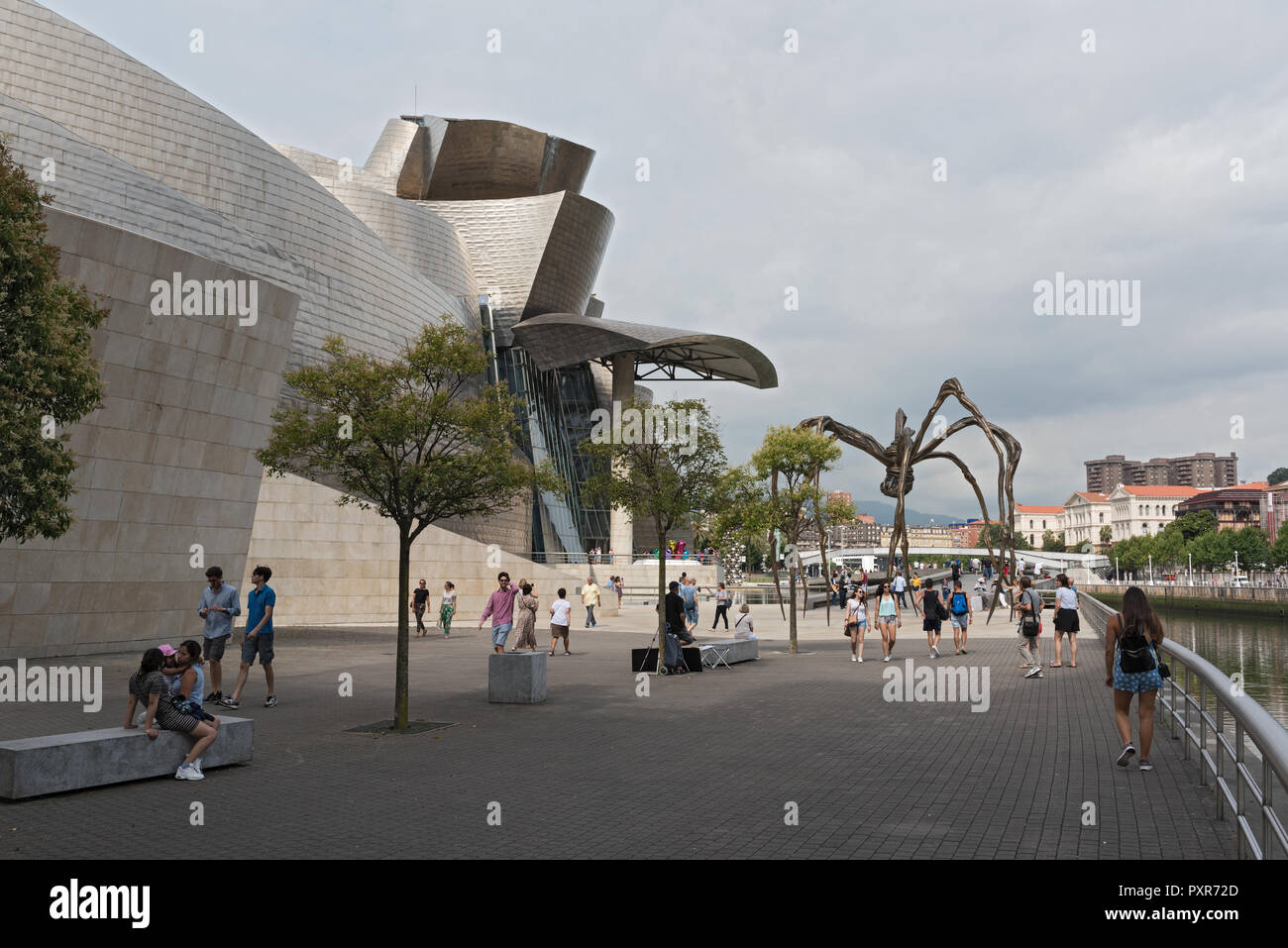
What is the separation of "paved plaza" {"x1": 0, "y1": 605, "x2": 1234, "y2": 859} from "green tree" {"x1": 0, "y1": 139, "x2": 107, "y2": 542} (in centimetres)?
254

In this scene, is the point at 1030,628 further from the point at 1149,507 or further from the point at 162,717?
the point at 1149,507

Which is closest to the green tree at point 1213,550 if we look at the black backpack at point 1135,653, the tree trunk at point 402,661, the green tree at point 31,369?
the black backpack at point 1135,653

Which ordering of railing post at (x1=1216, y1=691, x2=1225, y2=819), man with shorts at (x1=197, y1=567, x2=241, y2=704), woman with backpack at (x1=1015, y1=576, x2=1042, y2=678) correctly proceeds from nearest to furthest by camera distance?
1. railing post at (x1=1216, y1=691, x2=1225, y2=819)
2. man with shorts at (x1=197, y1=567, x2=241, y2=704)
3. woman with backpack at (x1=1015, y1=576, x2=1042, y2=678)

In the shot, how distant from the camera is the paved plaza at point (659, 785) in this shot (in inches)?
242

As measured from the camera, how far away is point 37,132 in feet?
81.8

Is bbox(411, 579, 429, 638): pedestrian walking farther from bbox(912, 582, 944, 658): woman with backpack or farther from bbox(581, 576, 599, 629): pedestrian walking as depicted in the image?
bbox(912, 582, 944, 658): woman with backpack

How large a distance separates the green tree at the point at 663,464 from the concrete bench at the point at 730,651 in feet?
5.32

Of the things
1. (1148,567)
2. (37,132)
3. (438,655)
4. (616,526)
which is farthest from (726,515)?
(1148,567)

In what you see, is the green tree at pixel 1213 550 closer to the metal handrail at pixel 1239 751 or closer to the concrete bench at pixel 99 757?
the metal handrail at pixel 1239 751

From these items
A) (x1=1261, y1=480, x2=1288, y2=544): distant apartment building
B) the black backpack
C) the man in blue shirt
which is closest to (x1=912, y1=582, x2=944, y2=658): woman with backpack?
the black backpack

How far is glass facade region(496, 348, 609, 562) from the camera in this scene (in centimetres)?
5131

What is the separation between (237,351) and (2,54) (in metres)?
17.4

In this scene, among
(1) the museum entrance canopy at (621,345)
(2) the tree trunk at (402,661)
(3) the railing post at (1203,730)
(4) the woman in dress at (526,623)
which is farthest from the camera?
(1) the museum entrance canopy at (621,345)
